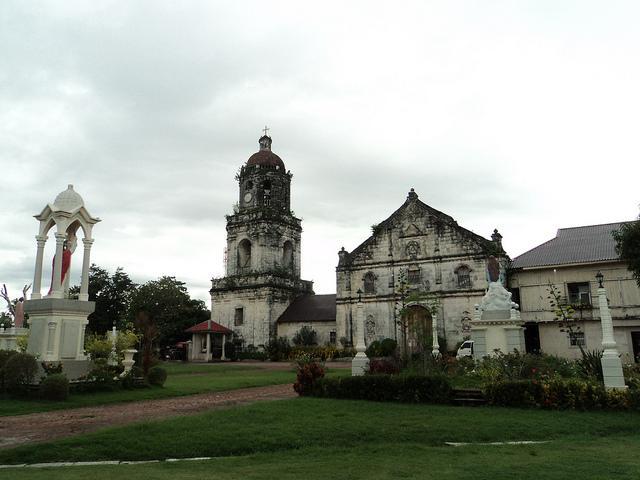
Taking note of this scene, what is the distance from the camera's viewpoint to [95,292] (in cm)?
4716

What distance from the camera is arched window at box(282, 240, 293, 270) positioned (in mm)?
46312

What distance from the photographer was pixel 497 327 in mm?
17484

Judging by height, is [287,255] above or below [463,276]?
above

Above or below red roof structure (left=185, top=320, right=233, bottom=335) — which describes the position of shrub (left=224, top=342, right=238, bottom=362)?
below

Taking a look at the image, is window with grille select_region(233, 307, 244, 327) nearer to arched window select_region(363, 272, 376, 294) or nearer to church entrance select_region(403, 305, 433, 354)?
arched window select_region(363, 272, 376, 294)

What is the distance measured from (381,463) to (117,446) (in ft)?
13.8

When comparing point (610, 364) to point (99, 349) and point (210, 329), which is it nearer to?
point (99, 349)

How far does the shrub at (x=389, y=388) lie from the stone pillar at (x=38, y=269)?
964cm

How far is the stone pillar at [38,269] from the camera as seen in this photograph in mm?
16141

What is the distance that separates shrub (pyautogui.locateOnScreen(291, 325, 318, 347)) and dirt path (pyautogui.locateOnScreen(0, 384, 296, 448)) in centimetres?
2452

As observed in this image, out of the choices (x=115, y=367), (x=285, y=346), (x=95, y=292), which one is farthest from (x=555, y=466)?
(x=95, y=292)

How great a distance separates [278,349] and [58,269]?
26.3 m

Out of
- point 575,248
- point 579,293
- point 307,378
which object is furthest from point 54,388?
point 575,248

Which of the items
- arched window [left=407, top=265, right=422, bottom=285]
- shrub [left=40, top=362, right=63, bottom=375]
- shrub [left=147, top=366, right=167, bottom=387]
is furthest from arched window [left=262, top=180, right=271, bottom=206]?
shrub [left=40, top=362, right=63, bottom=375]
